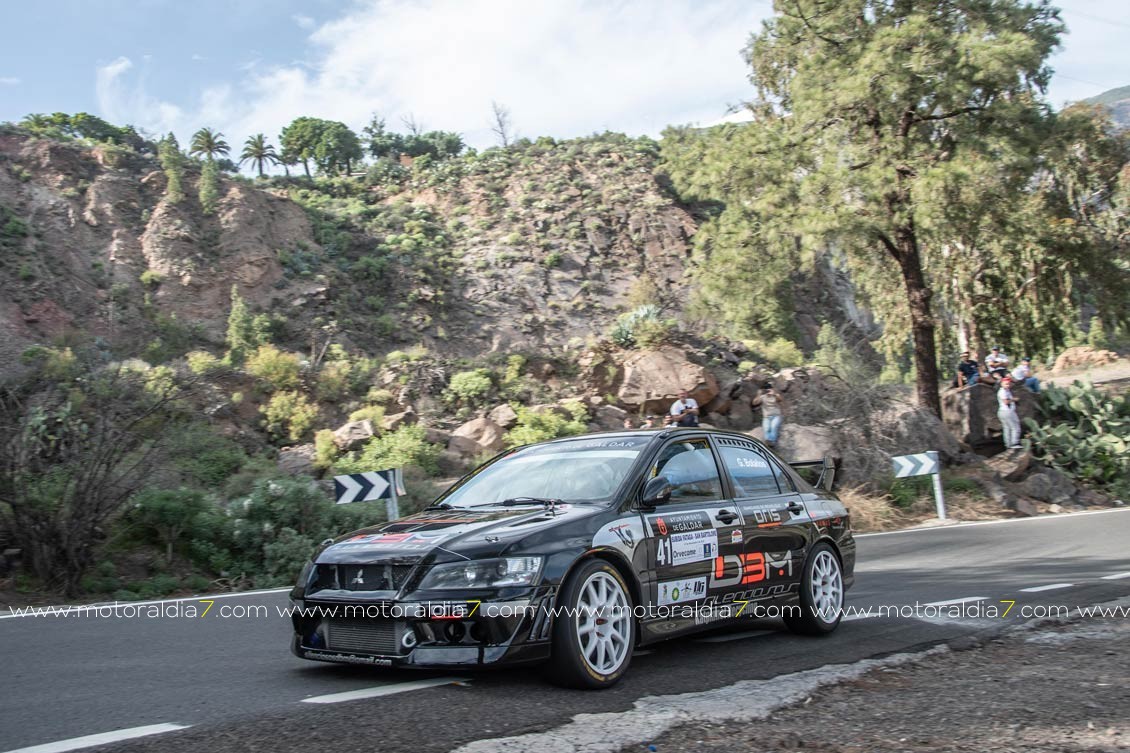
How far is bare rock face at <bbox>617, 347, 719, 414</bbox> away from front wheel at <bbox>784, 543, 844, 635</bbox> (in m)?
16.3

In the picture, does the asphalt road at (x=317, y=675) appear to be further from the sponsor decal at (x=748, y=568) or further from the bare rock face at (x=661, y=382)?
the bare rock face at (x=661, y=382)

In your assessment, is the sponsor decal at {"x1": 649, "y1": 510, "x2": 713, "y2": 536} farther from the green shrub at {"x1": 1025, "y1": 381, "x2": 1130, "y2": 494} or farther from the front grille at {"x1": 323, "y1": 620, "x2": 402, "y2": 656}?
the green shrub at {"x1": 1025, "y1": 381, "x2": 1130, "y2": 494}

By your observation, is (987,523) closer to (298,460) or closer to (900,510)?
(900,510)

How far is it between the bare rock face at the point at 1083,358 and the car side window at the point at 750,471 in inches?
1624

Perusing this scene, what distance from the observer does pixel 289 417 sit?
24266mm

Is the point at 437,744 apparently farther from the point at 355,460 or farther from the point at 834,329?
the point at 834,329

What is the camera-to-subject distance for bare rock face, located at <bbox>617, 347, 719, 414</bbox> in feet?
79.5

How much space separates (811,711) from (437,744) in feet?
6.71

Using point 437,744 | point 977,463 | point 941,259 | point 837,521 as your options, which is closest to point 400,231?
point 941,259

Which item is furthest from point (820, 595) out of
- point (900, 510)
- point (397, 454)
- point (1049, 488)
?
point (1049, 488)

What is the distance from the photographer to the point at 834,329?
4688 centimetres

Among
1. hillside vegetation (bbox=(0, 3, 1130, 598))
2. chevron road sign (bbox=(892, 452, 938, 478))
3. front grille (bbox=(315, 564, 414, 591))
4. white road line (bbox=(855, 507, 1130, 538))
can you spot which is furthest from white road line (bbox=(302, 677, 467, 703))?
chevron road sign (bbox=(892, 452, 938, 478))

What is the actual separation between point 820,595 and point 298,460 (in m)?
16.3

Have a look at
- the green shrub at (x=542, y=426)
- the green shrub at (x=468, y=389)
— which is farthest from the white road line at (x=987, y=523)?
the green shrub at (x=468, y=389)
